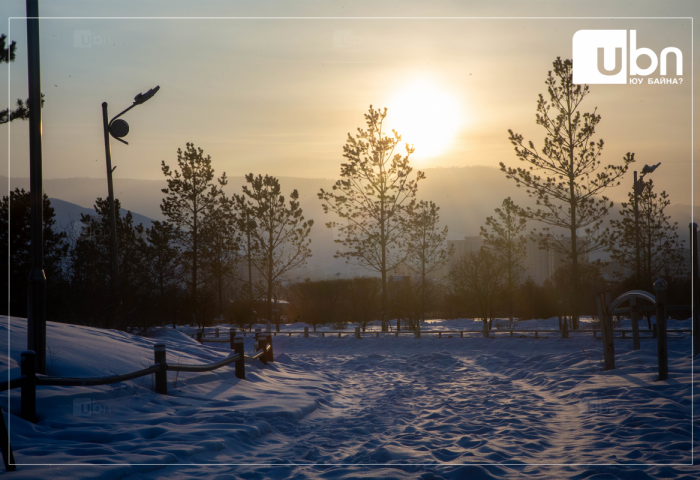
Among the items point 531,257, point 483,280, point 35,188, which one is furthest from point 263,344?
point 531,257

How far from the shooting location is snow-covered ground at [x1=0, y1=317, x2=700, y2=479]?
4859 millimetres

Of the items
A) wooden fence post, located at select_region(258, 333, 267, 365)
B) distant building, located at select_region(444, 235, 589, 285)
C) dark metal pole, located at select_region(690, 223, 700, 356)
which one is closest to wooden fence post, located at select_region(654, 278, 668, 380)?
dark metal pole, located at select_region(690, 223, 700, 356)

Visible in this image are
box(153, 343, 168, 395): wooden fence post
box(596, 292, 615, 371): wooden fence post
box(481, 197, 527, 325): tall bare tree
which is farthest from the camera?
box(481, 197, 527, 325): tall bare tree

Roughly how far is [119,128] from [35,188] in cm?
644

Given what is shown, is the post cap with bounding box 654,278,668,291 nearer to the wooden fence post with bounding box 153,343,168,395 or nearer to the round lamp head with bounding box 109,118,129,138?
the wooden fence post with bounding box 153,343,168,395

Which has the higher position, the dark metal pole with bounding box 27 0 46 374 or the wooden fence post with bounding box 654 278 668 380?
the dark metal pole with bounding box 27 0 46 374

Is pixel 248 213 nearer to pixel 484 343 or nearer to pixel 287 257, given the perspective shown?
pixel 287 257

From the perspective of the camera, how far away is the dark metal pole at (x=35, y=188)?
594 cm

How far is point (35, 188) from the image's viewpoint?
5.98m

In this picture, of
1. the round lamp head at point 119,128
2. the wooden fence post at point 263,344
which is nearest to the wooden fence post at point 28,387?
the wooden fence post at point 263,344

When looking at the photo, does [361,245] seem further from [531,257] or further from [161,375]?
[531,257]

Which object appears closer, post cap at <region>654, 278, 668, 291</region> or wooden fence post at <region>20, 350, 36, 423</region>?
wooden fence post at <region>20, 350, 36, 423</region>

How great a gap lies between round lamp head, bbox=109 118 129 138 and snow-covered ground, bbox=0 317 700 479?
4.88m

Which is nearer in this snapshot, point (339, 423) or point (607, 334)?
point (339, 423)
